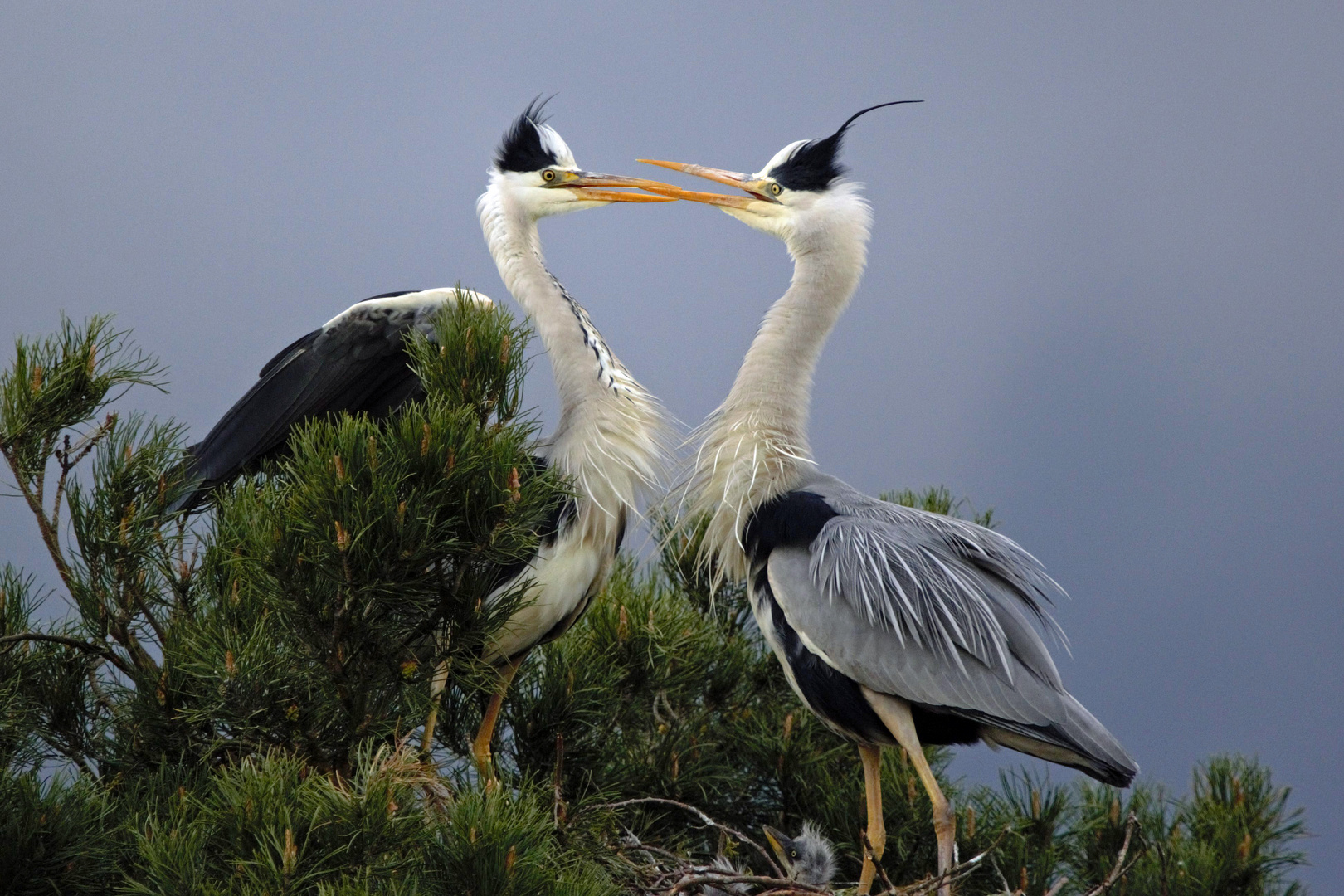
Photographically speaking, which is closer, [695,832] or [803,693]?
[803,693]

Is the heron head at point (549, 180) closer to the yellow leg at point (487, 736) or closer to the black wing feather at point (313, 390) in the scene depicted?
the black wing feather at point (313, 390)

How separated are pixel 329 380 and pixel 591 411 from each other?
23.3 inches

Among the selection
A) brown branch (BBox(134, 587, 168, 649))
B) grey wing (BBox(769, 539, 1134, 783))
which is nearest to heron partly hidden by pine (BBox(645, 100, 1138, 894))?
grey wing (BBox(769, 539, 1134, 783))

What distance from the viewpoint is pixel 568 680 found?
3.03 m

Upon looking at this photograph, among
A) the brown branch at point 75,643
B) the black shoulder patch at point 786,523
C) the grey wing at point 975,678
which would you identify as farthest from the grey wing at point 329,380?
the grey wing at point 975,678

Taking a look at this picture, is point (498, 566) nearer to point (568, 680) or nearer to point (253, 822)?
point (253, 822)

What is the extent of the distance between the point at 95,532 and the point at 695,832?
1678 millimetres

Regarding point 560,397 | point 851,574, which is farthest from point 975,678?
point 560,397

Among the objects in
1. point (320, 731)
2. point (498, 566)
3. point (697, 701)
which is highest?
point (498, 566)

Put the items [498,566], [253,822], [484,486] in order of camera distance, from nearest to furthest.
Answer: [253,822] → [484,486] → [498,566]

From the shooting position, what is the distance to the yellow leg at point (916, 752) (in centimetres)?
250

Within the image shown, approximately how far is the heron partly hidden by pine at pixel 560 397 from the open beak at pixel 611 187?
5 centimetres

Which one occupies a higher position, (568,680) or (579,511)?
(579,511)

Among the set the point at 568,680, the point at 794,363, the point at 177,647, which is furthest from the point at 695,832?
the point at 177,647
